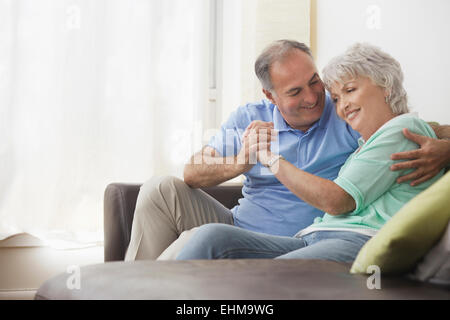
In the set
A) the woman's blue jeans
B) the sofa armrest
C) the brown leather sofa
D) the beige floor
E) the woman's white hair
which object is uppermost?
the woman's white hair

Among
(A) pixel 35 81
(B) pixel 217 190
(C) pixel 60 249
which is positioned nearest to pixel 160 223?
(B) pixel 217 190

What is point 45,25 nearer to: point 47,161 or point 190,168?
point 47,161

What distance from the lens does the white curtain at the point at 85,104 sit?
2.72 meters

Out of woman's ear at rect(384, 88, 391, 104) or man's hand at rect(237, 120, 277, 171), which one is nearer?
woman's ear at rect(384, 88, 391, 104)

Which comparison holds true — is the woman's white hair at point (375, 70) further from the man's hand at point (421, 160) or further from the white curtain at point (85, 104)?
the white curtain at point (85, 104)

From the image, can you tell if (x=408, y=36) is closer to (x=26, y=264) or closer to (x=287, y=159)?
(x=287, y=159)

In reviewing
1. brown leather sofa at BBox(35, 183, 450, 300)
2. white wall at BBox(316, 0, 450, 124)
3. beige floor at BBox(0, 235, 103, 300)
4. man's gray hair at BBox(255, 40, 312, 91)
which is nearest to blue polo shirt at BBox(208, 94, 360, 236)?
man's gray hair at BBox(255, 40, 312, 91)

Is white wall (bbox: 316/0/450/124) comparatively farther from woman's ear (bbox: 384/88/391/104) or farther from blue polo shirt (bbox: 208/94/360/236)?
woman's ear (bbox: 384/88/391/104)

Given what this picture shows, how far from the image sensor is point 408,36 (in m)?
2.74

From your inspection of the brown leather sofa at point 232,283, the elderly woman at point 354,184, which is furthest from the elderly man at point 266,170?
the brown leather sofa at point 232,283

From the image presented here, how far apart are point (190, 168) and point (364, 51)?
765 mm

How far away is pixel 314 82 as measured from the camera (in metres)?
1.87

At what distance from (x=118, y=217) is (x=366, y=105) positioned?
3.24ft

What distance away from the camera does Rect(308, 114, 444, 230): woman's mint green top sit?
1.33 meters
